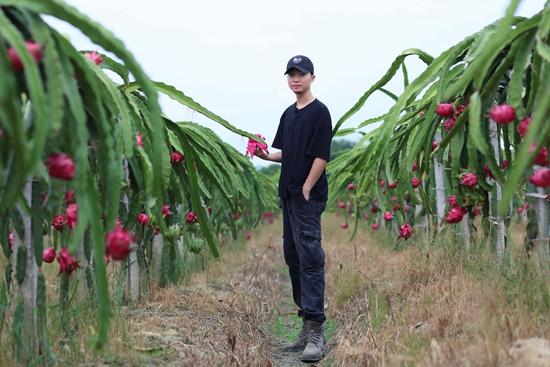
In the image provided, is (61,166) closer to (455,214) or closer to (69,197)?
(69,197)

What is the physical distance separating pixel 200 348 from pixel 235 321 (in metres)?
0.71

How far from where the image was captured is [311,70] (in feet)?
13.5

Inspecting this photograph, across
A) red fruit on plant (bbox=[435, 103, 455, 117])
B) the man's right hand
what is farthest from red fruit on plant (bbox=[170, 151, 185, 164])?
red fruit on plant (bbox=[435, 103, 455, 117])

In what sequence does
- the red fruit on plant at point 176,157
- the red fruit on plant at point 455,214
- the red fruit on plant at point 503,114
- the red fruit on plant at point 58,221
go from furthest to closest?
the red fruit on plant at point 176,157 < the red fruit on plant at point 455,214 < the red fruit on plant at point 58,221 < the red fruit on plant at point 503,114

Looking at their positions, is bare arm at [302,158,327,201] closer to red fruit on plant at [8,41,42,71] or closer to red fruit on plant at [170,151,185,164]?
red fruit on plant at [170,151,185,164]

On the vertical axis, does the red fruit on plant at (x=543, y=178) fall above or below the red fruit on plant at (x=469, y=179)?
above

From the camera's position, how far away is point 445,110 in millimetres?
3293

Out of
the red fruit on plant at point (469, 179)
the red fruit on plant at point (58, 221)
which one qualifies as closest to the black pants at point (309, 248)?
the red fruit on plant at point (469, 179)

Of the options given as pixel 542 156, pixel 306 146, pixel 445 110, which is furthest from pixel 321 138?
pixel 542 156

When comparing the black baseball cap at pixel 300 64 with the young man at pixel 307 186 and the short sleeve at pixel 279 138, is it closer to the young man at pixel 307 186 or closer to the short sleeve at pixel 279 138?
the young man at pixel 307 186

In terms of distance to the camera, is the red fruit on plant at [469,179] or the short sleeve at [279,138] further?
the short sleeve at [279,138]

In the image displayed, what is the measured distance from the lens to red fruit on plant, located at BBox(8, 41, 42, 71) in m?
2.27

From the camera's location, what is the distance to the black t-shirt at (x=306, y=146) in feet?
13.1

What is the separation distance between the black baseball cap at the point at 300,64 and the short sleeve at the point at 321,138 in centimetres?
28
